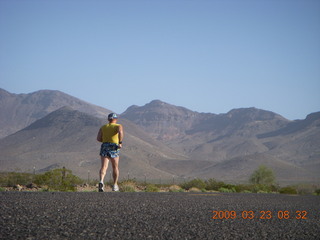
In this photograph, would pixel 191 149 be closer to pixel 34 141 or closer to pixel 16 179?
pixel 34 141

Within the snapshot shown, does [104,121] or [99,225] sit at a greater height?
[104,121]

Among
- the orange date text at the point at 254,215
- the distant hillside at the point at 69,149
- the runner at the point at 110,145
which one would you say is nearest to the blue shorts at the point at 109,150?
the runner at the point at 110,145

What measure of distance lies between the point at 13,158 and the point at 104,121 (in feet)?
176

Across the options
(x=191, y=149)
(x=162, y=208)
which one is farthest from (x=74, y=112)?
(x=162, y=208)

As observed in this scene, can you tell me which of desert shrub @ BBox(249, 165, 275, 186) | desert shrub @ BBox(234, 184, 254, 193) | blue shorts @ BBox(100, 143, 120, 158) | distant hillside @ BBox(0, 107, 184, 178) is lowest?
desert shrub @ BBox(234, 184, 254, 193)

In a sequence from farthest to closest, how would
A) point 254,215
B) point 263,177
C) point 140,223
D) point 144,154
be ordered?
point 144,154 → point 263,177 → point 254,215 → point 140,223

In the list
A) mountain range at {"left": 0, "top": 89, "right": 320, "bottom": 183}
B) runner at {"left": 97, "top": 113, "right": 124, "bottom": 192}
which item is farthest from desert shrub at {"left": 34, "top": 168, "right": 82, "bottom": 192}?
mountain range at {"left": 0, "top": 89, "right": 320, "bottom": 183}

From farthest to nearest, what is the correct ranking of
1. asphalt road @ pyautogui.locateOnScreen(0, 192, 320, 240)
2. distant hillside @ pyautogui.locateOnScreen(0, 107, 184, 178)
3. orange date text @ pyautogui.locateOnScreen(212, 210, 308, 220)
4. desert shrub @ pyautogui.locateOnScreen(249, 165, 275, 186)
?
distant hillside @ pyautogui.locateOnScreen(0, 107, 184, 178) → desert shrub @ pyautogui.locateOnScreen(249, 165, 275, 186) → orange date text @ pyautogui.locateOnScreen(212, 210, 308, 220) → asphalt road @ pyautogui.locateOnScreen(0, 192, 320, 240)

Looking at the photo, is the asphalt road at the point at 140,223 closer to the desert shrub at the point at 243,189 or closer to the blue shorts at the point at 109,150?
the blue shorts at the point at 109,150

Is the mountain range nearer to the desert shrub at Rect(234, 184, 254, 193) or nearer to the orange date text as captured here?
the desert shrub at Rect(234, 184, 254, 193)

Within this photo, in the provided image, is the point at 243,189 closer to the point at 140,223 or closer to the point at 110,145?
the point at 110,145

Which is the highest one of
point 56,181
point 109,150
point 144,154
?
point 144,154

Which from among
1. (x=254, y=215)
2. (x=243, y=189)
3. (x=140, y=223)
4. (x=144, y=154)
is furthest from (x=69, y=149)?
(x=140, y=223)

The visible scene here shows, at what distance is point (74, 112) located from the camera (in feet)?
603
